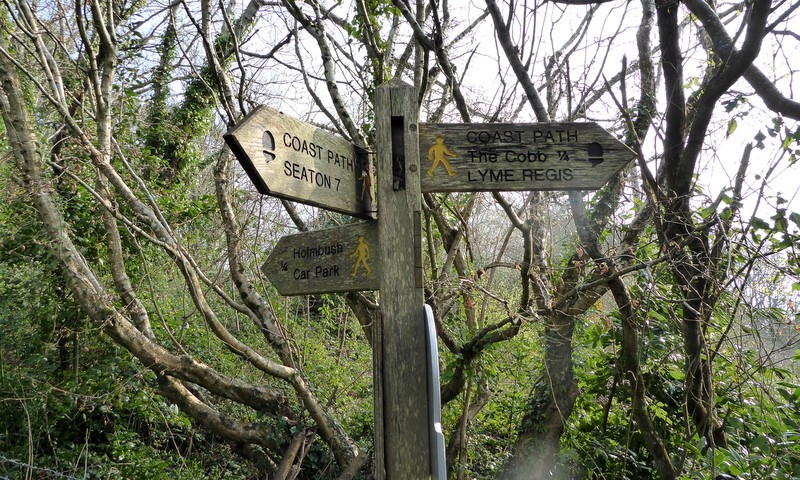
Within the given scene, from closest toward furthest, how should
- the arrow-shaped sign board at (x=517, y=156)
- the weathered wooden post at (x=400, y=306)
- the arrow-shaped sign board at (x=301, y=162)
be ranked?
1. the arrow-shaped sign board at (x=301, y=162)
2. the weathered wooden post at (x=400, y=306)
3. the arrow-shaped sign board at (x=517, y=156)

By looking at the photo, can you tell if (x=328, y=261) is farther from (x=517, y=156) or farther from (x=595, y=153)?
(x=595, y=153)

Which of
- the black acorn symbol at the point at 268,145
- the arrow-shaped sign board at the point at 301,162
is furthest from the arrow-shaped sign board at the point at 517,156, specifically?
the black acorn symbol at the point at 268,145

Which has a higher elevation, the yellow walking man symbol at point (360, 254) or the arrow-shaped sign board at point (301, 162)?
the arrow-shaped sign board at point (301, 162)

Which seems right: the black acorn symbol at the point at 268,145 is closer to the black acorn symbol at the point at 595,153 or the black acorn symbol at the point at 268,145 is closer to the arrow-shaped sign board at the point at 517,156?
the arrow-shaped sign board at the point at 517,156

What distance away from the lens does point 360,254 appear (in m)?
2.18

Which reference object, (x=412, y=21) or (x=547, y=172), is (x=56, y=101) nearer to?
(x=412, y=21)

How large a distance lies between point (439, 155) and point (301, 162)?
19.3 inches

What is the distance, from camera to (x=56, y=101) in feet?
14.6

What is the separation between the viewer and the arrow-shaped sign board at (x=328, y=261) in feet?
7.10

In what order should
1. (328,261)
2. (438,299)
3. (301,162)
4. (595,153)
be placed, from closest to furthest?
(301,162) → (595,153) → (328,261) → (438,299)

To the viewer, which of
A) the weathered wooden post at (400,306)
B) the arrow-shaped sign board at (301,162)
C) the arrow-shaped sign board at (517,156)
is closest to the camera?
the arrow-shaped sign board at (301,162)

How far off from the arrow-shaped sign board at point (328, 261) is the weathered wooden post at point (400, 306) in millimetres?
74

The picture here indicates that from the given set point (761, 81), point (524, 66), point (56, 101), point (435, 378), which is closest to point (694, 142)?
point (761, 81)

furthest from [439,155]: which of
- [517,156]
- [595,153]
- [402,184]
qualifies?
[595,153]
